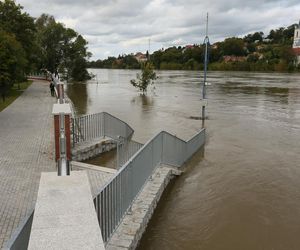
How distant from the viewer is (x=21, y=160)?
10773 mm

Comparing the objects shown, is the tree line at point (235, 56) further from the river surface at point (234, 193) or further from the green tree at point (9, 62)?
the river surface at point (234, 193)

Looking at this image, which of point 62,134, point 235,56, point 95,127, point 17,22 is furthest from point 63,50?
point 235,56

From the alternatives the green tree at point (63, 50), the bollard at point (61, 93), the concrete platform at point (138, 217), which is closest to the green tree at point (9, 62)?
the bollard at point (61, 93)

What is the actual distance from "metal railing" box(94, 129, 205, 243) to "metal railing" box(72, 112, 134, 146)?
314cm

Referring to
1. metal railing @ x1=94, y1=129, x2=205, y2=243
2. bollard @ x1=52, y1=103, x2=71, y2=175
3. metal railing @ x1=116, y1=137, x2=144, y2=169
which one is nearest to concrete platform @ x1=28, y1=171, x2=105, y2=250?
bollard @ x1=52, y1=103, x2=71, y2=175

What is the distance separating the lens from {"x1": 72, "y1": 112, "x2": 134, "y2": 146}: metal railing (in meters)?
12.7

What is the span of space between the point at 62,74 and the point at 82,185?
56.9 m

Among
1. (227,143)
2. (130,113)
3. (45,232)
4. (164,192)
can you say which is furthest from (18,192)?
(130,113)

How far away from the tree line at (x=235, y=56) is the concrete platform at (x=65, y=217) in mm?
101747

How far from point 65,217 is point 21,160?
7.87 meters

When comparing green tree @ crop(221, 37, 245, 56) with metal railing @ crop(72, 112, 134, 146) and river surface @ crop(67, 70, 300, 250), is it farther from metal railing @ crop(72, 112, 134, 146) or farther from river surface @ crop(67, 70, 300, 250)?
metal railing @ crop(72, 112, 134, 146)

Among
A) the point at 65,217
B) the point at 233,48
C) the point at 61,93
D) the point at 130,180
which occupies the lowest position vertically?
the point at 130,180

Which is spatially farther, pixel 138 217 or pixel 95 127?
pixel 95 127

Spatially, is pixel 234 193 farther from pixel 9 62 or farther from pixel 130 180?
pixel 9 62
